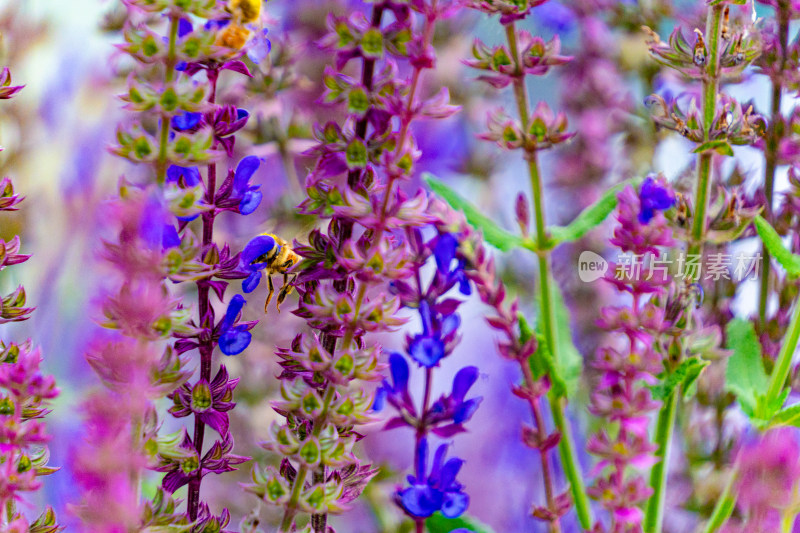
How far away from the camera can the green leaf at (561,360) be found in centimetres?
49

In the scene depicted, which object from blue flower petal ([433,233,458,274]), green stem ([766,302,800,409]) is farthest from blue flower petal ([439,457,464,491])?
green stem ([766,302,800,409])

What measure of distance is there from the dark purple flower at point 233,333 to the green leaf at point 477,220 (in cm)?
17

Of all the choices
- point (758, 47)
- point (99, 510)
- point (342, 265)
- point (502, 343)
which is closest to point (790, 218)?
point (758, 47)

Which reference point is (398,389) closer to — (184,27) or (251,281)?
(251,281)

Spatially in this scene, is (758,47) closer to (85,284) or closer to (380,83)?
(380,83)

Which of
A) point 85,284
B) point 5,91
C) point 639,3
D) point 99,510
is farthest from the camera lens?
point 639,3

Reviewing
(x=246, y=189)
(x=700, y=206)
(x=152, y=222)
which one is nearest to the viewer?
(x=152, y=222)

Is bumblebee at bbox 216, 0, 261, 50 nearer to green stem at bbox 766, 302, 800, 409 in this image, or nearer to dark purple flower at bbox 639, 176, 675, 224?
dark purple flower at bbox 639, 176, 675, 224

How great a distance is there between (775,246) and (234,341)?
0.31m

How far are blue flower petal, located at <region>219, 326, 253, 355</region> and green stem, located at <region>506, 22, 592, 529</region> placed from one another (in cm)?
21

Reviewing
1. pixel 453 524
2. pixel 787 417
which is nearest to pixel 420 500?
pixel 453 524

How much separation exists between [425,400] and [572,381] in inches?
5.0

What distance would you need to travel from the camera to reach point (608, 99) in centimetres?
76

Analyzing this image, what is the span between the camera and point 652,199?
17.1 inches
